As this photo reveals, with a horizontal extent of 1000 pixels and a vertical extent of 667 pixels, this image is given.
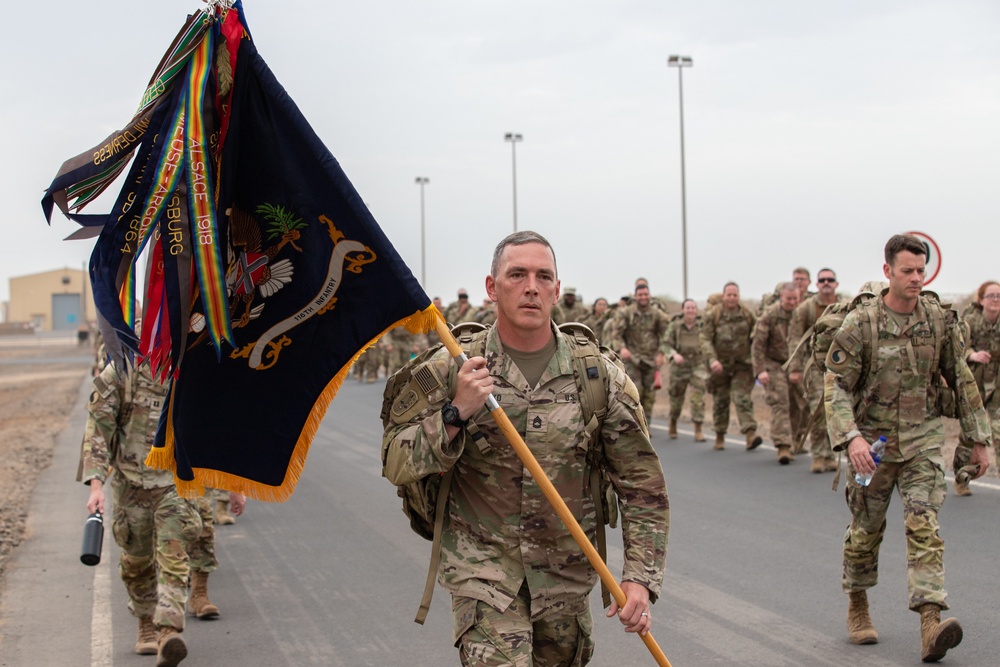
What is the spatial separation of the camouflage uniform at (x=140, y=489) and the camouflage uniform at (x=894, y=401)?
381cm

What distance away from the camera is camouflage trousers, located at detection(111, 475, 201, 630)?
6984mm

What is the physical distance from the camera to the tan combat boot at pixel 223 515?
11477mm

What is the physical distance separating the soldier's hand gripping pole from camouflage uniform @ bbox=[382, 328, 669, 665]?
0.31 feet

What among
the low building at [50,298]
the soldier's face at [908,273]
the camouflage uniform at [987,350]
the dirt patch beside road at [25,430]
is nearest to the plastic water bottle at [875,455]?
the soldier's face at [908,273]

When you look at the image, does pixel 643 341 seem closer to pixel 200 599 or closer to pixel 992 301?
pixel 992 301

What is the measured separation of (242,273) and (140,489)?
9.77ft

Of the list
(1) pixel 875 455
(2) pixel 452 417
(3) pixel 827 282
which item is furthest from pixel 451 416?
(3) pixel 827 282

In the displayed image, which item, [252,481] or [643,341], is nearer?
[252,481]

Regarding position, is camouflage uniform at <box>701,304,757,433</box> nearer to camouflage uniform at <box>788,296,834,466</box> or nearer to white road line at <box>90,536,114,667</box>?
camouflage uniform at <box>788,296,834,466</box>

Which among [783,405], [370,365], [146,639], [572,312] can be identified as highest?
[572,312]

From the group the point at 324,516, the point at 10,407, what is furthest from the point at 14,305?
the point at 324,516

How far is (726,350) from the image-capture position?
16688 millimetres

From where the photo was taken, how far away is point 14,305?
14525 centimetres

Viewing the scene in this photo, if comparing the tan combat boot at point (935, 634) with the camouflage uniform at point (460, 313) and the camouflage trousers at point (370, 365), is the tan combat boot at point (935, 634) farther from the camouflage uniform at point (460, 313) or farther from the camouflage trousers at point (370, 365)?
the camouflage trousers at point (370, 365)
